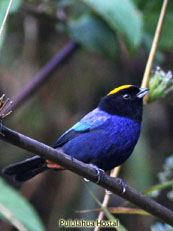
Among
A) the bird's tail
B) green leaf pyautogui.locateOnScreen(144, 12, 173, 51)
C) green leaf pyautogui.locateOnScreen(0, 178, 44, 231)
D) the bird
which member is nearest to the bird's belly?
the bird

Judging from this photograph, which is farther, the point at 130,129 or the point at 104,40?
the point at 104,40

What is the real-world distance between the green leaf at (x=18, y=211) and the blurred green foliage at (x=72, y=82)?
6.71 ft

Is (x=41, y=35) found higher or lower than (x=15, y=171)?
higher

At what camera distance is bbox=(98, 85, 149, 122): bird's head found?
3.43m

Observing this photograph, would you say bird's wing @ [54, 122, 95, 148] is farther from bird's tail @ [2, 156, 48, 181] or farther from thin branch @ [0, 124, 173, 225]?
thin branch @ [0, 124, 173, 225]

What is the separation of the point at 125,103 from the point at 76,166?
151 cm

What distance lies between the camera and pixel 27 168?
3229 millimetres

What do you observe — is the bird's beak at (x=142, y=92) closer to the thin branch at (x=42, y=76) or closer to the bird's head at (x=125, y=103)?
the bird's head at (x=125, y=103)

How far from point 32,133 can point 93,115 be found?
1903mm

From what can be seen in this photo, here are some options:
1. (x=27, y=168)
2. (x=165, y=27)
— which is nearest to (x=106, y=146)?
(x=27, y=168)

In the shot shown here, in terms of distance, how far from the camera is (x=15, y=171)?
3209 millimetres

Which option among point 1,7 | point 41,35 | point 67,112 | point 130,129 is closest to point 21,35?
point 41,35

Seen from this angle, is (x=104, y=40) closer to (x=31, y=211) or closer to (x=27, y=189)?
(x=27, y=189)

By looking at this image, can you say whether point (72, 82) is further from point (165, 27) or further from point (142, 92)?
point (142, 92)
